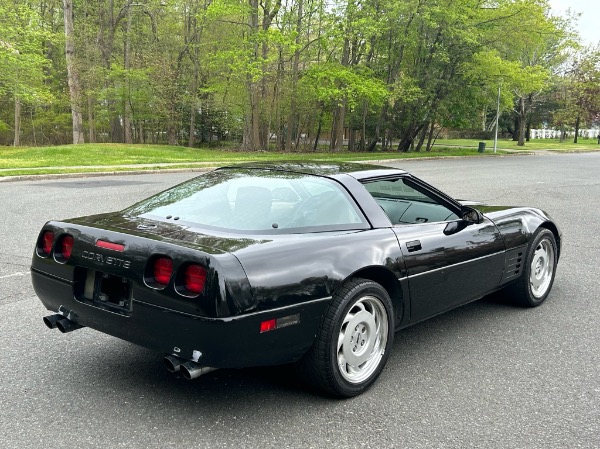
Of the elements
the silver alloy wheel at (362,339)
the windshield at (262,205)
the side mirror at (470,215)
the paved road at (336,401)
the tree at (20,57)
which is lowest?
the paved road at (336,401)

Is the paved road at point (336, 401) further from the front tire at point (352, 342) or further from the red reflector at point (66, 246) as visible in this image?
the red reflector at point (66, 246)

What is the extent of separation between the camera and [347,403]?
3.13 m

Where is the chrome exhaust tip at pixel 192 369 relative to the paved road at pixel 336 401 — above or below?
above

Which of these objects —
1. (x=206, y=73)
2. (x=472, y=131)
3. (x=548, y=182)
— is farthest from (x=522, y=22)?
(x=472, y=131)

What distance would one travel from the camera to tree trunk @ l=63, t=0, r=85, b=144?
3072 cm

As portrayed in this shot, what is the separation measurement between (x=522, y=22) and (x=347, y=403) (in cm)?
3193

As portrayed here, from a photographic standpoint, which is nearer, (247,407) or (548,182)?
(247,407)

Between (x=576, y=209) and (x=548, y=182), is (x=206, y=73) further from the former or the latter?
(x=576, y=209)

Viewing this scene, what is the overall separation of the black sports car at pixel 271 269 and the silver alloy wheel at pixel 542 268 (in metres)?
0.89

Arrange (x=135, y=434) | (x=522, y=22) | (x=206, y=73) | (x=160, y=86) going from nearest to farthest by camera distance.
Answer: (x=135, y=434)
(x=522, y=22)
(x=160, y=86)
(x=206, y=73)

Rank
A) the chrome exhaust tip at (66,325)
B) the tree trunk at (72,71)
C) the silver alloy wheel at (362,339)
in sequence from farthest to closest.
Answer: the tree trunk at (72,71), the chrome exhaust tip at (66,325), the silver alloy wheel at (362,339)

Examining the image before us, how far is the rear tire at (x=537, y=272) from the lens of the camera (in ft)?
15.6

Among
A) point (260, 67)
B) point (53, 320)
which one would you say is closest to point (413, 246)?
point (53, 320)

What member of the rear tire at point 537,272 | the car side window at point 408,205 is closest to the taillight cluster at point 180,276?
the car side window at point 408,205
